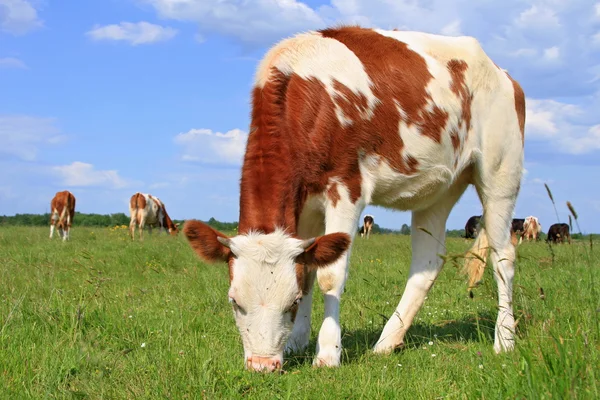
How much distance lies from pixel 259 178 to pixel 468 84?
8.70 feet

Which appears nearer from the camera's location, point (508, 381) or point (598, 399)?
point (598, 399)

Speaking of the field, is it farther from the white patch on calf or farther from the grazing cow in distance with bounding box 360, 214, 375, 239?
the grazing cow in distance with bounding box 360, 214, 375, 239

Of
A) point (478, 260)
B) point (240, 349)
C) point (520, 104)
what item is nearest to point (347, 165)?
point (240, 349)

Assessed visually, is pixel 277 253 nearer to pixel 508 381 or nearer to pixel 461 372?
pixel 461 372

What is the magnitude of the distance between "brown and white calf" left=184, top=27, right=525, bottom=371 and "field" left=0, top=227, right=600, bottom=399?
1.10ft

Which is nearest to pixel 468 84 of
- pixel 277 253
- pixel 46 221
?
pixel 277 253

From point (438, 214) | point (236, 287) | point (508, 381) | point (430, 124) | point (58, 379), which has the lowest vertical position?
point (58, 379)

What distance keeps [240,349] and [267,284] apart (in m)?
0.86

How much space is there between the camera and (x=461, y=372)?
13.8 feet

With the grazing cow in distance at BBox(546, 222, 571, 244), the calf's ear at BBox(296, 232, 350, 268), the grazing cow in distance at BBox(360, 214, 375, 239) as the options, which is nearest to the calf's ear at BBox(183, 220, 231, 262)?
the calf's ear at BBox(296, 232, 350, 268)

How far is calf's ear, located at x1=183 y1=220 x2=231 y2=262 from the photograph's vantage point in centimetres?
467

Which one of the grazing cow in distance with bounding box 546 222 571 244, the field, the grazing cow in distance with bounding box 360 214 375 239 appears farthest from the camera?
the grazing cow in distance with bounding box 360 214 375 239

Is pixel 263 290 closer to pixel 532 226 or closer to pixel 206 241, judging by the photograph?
pixel 206 241

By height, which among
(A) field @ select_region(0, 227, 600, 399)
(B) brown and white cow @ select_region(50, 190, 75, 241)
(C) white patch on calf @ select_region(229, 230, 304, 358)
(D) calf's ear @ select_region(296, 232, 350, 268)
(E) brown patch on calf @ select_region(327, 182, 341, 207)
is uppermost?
(B) brown and white cow @ select_region(50, 190, 75, 241)
